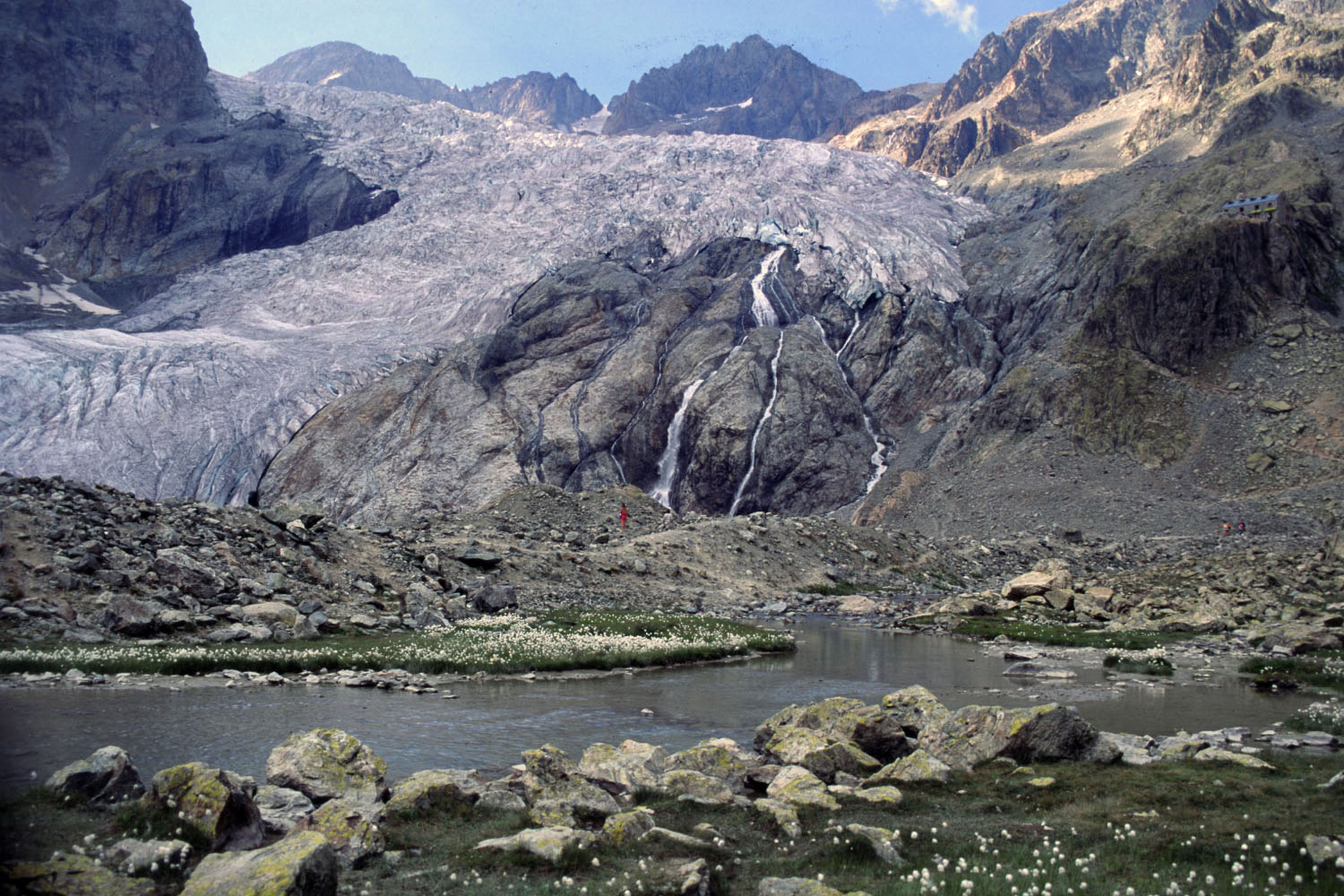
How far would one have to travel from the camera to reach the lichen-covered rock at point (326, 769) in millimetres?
12547

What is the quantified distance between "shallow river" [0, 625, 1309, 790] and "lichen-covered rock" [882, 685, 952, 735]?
341 centimetres

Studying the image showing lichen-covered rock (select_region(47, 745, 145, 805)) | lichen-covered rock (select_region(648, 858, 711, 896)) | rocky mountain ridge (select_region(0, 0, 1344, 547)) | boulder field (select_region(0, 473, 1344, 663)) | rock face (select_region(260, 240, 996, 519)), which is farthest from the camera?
rock face (select_region(260, 240, 996, 519))

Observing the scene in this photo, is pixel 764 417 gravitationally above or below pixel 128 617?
above

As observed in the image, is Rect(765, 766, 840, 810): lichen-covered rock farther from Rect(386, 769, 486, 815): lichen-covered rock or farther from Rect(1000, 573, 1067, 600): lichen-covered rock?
Rect(1000, 573, 1067, 600): lichen-covered rock

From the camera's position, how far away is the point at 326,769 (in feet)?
42.1

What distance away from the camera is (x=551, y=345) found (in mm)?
118875

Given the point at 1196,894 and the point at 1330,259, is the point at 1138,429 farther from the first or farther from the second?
the point at 1196,894

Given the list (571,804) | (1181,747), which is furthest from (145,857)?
(1181,747)

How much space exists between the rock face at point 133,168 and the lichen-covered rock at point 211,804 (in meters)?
152

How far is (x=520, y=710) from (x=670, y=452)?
87672 mm

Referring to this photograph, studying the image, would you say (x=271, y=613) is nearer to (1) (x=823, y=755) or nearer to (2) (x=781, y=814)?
(1) (x=823, y=755)

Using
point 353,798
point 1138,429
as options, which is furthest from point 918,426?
point 353,798

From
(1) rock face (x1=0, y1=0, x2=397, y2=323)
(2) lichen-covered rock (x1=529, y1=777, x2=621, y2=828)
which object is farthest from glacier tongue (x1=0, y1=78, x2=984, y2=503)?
(2) lichen-covered rock (x1=529, y1=777, x2=621, y2=828)

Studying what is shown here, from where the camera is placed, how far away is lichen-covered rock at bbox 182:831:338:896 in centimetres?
778
